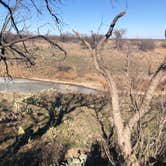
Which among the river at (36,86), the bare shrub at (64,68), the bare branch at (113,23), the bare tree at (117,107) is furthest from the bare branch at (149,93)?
the bare shrub at (64,68)

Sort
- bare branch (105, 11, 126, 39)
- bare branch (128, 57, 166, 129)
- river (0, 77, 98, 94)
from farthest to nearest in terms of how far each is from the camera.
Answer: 1. river (0, 77, 98, 94)
2. bare branch (128, 57, 166, 129)
3. bare branch (105, 11, 126, 39)

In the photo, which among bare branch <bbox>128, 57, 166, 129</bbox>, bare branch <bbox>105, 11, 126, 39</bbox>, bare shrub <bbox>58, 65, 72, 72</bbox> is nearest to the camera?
bare branch <bbox>105, 11, 126, 39</bbox>

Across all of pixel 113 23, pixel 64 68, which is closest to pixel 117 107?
pixel 113 23

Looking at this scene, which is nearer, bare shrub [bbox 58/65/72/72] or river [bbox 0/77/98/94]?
river [bbox 0/77/98/94]

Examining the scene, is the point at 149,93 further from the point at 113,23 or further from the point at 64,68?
the point at 64,68

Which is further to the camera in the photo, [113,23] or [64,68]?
[64,68]

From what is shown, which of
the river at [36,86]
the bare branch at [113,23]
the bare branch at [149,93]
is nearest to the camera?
the bare branch at [113,23]

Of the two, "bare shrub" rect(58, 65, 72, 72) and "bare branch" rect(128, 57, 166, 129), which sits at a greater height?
"bare branch" rect(128, 57, 166, 129)

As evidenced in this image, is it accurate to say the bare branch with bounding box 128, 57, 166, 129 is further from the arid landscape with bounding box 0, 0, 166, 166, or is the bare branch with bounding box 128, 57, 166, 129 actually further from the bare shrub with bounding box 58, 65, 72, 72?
the bare shrub with bounding box 58, 65, 72, 72

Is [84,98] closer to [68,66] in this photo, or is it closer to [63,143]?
[63,143]

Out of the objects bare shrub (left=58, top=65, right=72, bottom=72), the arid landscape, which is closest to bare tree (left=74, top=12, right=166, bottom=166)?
the arid landscape

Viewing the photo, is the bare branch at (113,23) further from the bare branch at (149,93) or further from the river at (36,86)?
the river at (36,86)

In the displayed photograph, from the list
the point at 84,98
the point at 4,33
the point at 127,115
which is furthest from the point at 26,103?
the point at 4,33

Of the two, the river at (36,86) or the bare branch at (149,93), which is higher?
the bare branch at (149,93)
